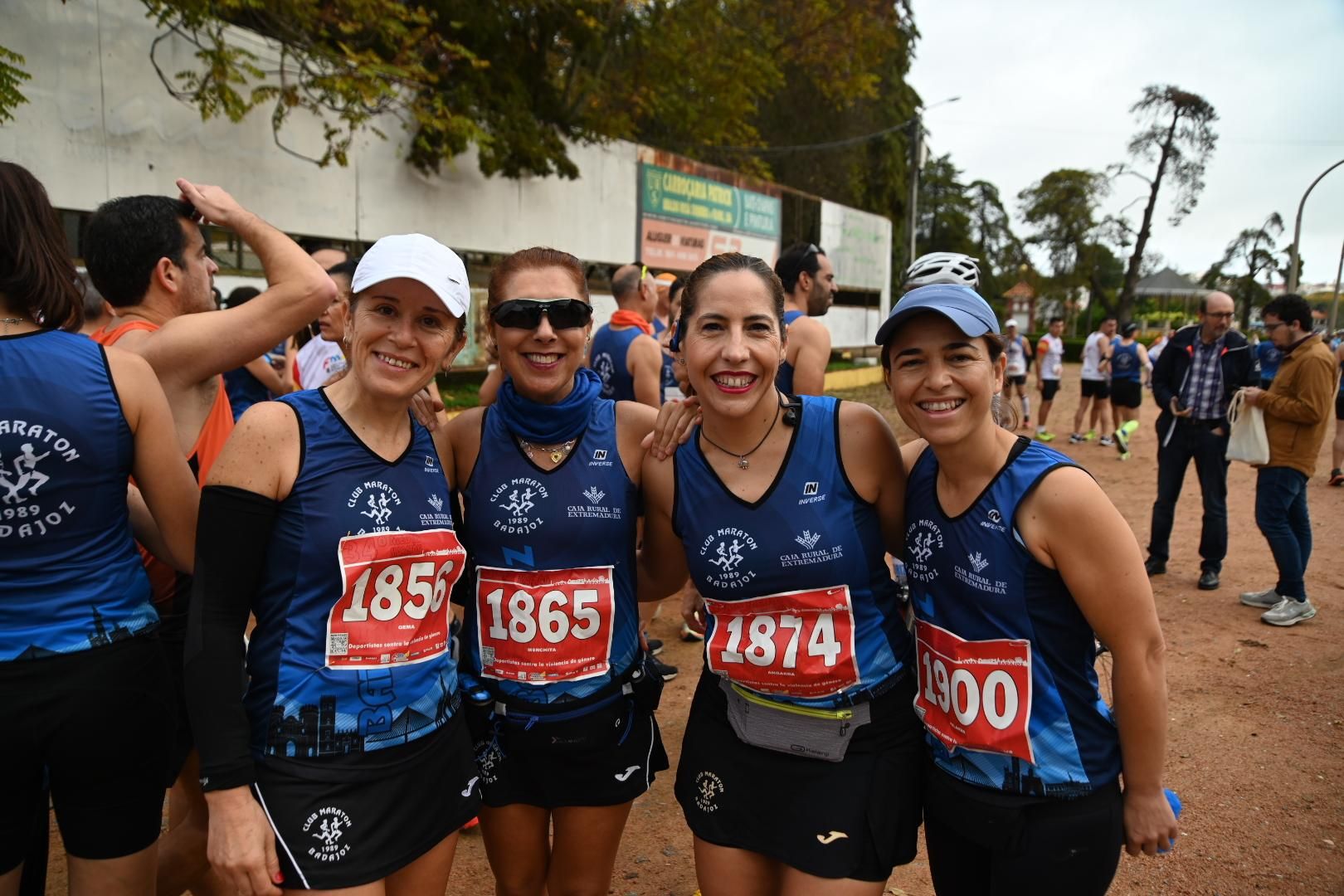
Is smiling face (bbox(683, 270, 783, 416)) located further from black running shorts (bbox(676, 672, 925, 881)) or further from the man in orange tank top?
the man in orange tank top

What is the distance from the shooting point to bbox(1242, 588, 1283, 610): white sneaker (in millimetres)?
6465

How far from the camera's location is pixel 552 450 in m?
2.33

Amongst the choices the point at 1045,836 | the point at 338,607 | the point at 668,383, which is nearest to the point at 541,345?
the point at 338,607

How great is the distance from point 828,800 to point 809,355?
3.19 meters

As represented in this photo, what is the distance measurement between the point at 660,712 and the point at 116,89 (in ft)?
28.6

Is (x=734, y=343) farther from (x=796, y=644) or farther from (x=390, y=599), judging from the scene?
(x=390, y=599)

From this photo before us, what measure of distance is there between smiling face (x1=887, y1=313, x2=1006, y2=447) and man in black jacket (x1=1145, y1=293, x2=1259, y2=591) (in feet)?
19.4

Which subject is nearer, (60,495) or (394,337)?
(60,495)

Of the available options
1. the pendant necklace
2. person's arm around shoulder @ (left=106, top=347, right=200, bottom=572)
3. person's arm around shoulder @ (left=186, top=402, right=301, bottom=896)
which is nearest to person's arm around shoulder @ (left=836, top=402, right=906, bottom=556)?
the pendant necklace

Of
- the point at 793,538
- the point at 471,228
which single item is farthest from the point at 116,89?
the point at 793,538

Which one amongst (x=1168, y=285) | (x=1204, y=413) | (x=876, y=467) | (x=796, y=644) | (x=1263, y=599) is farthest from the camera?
(x=1168, y=285)

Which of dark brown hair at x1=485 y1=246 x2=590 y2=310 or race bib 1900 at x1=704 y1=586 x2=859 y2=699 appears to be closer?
race bib 1900 at x1=704 y1=586 x2=859 y2=699

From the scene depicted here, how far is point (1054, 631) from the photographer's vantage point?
1955mm

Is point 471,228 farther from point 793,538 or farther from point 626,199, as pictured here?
point 793,538
